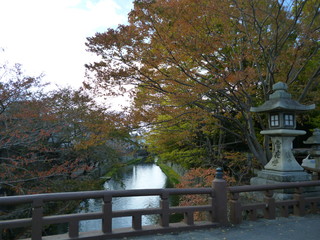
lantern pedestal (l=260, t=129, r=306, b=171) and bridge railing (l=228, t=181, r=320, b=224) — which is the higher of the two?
lantern pedestal (l=260, t=129, r=306, b=171)

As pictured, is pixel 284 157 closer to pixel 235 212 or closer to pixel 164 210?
pixel 235 212

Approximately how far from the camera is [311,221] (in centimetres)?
591

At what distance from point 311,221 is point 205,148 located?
8.92 m

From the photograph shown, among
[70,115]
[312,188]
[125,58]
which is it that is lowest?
[312,188]

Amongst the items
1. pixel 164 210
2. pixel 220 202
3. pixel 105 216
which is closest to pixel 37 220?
pixel 105 216

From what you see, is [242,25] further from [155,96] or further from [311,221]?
[311,221]

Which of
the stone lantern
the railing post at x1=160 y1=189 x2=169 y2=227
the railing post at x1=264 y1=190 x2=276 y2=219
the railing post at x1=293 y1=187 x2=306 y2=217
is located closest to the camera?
the railing post at x1=160 y1=189 x2=169 y2=227

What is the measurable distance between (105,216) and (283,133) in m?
5.02

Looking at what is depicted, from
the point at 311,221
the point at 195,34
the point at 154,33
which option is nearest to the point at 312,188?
the point at 311,221

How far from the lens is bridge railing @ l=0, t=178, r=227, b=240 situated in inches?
167

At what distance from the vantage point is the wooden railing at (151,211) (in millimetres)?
4281

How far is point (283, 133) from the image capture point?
674 centimetres

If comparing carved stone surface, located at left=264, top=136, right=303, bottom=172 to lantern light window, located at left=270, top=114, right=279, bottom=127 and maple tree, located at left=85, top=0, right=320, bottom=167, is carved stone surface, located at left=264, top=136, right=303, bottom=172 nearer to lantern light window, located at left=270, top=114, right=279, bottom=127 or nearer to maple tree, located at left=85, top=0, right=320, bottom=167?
lantern light window, located at left=270, top=114, right=279, bottom=127

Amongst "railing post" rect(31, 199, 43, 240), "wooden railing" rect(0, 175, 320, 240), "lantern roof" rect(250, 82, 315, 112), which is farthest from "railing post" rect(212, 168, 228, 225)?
"railing post" rect(31, 199, 43, 240)
